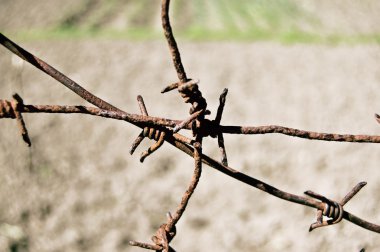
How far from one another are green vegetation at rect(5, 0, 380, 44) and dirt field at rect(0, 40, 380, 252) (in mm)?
435

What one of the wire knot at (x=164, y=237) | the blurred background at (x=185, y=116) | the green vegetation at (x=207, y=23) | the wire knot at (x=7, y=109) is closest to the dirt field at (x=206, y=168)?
the blurred background at (x=185, y=116)

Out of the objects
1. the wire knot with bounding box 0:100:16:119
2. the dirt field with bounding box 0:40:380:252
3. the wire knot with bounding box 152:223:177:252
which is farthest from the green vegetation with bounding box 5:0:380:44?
the wire knot with bounding box 0:100:16:119

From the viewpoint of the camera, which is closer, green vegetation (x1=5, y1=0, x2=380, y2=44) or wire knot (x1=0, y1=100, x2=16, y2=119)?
wire knot (x1=0, y1=100, x2=16, y2=119)

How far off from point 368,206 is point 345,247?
1.78ft

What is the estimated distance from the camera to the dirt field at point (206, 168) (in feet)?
10.3

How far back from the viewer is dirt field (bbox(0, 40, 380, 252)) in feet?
10.3

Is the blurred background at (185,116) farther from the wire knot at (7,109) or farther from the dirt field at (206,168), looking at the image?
the wire knot at (7,109)

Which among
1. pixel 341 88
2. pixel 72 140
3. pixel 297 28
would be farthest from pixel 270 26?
pixel 72 140

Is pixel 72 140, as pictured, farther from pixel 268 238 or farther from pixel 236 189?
pixel 268 238

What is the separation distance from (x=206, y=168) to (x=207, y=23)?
3.84 metres

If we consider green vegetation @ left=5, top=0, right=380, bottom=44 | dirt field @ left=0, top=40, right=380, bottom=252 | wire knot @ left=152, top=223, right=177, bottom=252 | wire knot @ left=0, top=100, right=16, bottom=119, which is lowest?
wire knot @ left=152, top=223, right=177, bottom=252

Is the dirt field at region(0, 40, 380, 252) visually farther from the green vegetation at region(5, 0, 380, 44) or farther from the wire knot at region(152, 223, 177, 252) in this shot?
the wire knot at region(152, 223, 177, 252)

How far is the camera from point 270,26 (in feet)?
21.9

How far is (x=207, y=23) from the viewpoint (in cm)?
703
